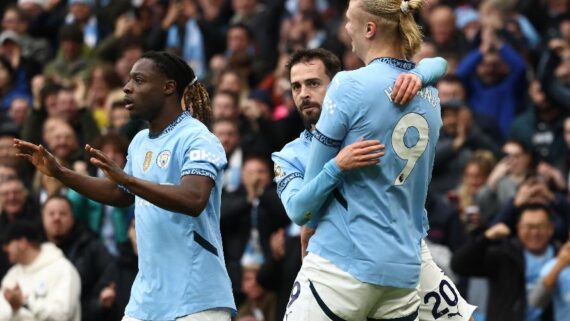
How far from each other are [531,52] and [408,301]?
9595 mm

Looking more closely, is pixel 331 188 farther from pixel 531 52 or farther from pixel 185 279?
pixel 531 52

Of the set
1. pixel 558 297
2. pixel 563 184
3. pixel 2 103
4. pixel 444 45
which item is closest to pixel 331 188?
pixel 558 297

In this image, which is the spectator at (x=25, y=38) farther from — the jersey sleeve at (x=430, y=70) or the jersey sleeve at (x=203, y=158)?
the jersey sleeve at (x=430, y=70)

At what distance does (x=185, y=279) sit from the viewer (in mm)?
7219

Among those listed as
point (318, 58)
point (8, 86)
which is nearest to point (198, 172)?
point (318, 58)

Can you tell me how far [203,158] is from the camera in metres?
7.13

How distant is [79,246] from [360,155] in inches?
245

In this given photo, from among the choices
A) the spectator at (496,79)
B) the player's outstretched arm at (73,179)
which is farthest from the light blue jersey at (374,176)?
the spectator at (496,79)

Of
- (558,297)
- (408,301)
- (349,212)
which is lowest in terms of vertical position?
(558,297)

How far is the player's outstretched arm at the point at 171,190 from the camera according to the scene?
6.82 m

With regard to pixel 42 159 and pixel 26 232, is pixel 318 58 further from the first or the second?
pixel 26 232

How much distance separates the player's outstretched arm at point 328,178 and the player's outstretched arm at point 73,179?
1.05 meters

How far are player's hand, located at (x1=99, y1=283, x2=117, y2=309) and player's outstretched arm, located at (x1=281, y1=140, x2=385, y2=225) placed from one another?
4.95 metres

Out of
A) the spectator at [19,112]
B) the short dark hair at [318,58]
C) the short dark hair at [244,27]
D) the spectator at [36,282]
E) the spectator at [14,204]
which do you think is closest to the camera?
the short dark hair at [318,58]
